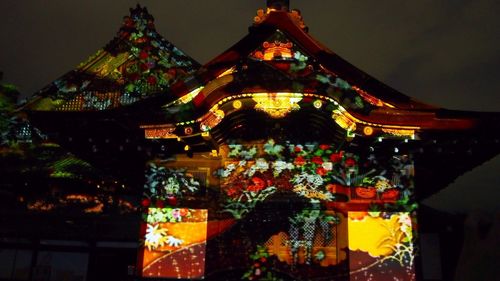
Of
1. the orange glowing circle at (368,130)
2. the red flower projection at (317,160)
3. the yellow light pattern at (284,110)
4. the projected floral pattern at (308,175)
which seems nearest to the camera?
the yellow light pattern at (284,110)

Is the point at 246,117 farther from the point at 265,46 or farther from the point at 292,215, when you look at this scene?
the point at 292,215

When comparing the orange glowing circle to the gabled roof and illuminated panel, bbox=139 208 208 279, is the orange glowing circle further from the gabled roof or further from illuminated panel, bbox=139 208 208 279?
the gabled roof

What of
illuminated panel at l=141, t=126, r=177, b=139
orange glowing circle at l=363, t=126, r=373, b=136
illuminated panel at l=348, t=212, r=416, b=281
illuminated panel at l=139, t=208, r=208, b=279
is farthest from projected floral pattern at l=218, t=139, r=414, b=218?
illuminated panel at l=141, t=126, r=177, b=139

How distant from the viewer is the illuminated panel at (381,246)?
7.82 metres

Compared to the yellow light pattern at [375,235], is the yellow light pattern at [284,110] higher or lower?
higher

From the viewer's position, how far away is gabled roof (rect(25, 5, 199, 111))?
1408 cm

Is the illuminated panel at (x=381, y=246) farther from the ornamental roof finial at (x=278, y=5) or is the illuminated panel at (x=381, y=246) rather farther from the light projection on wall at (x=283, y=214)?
the ornamental roof finial at (x=278, y=5)

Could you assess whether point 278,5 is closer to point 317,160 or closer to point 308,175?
point 317,160

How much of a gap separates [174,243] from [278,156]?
106 inches

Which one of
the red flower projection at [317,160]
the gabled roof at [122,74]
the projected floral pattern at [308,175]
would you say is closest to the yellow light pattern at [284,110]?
the projected floral pattern at [308,175]

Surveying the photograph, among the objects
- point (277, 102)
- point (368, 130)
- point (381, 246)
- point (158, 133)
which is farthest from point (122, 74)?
point (381, 246)

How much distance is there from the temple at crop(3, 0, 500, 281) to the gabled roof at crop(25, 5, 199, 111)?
543 centimetres

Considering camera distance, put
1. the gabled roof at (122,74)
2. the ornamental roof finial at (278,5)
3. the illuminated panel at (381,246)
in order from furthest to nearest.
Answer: the gabled roof at (122,74)
the ornamental roof finial at (278,5)
the illuminated panel at (381,246)

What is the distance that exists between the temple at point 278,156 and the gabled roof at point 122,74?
17.8 ft
